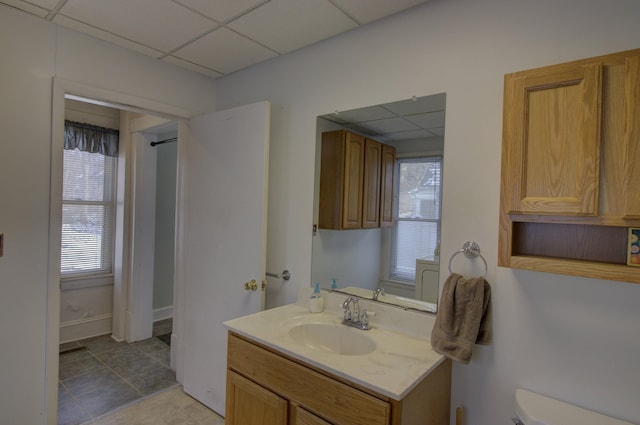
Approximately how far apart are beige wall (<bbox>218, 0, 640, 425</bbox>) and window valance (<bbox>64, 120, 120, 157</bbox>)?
8.56 ft

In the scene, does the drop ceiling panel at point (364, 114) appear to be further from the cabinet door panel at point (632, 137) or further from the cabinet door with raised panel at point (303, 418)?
the cabinet door with raised panel at point (303, 418)

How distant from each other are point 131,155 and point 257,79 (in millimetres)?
1771

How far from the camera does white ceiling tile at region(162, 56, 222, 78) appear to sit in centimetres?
236

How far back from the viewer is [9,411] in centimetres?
183

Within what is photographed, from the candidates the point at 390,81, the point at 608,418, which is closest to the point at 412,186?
the point at 390,81

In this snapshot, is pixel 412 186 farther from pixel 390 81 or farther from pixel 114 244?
pixel 114 244

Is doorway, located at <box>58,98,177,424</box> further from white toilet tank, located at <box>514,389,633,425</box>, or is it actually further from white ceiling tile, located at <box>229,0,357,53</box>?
white toilet tank, located at <box>514,389,633,425</box>

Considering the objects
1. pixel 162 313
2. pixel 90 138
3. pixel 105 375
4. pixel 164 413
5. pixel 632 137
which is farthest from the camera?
pixel 162 313

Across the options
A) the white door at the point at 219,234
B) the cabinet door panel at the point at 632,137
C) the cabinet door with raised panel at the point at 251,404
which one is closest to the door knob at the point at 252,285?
the white door at the point at 219,234

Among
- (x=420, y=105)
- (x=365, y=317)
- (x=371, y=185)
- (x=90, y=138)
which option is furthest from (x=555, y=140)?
(x=90, y=138)

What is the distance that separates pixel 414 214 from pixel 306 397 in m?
0.94

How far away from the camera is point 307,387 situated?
1372 mm

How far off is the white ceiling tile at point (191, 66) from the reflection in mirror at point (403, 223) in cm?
115

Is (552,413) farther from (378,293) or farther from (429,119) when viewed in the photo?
(429,119)
